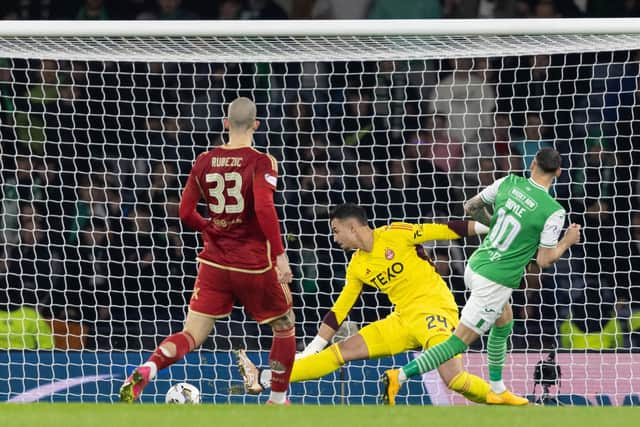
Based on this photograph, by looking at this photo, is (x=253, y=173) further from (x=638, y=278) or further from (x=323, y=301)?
(x=638, y=278)

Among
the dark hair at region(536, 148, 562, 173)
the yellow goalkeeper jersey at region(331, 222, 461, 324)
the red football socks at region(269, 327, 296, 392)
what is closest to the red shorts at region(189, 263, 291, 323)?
the red football socks at region(269, 327, 296, 392)

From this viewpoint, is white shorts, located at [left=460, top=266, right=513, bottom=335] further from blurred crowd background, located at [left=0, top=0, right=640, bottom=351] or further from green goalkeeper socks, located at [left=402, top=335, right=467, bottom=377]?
blurred crowd background, located at [left=0, top=0, right=640, bottom=351]

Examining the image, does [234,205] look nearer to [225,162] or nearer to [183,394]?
[225,162]

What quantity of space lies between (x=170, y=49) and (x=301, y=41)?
0.95m

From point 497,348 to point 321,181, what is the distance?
3208 mm

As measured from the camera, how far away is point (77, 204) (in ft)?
37.6

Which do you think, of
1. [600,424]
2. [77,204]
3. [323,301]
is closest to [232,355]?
[323,301]

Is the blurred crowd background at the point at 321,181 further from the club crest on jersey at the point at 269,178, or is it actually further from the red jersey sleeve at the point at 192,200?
the club crest on jersey at the point at 269,178

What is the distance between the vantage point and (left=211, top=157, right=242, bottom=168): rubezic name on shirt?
7551 millimetres

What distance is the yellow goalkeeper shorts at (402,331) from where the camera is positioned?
9.07 m

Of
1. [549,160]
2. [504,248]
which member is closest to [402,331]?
[504,248]

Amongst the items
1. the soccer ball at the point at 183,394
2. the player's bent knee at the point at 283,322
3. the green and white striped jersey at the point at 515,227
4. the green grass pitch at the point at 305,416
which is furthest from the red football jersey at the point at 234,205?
the soccer ball at the point at 183,394

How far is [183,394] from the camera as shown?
9.62 metres

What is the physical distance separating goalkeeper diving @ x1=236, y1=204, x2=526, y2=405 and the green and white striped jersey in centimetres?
88
